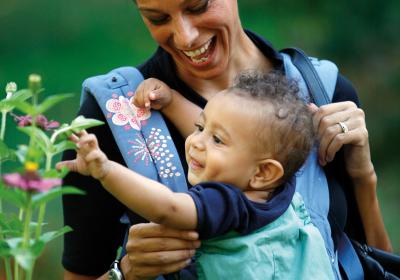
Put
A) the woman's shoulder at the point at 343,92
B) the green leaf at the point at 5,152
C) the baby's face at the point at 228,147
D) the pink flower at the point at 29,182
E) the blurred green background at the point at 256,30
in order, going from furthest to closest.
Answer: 1. the blurred green background at the point at 256,30
2. the woman's shoulder at the point at 343,92
3. the baby's face at the point at 228,147
4. the green leaf at the point at 5,152
5. the pink flower at the point at 29,182

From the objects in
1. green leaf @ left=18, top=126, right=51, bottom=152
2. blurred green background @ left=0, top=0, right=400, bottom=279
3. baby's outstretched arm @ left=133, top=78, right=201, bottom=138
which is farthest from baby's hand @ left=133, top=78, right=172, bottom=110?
blurred green background @ left=0, top=0, right=400, bottom=279

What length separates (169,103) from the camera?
2791 millimetres

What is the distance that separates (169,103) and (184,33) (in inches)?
7.6

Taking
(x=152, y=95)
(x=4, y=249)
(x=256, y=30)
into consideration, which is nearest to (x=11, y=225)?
(x=4, y=249)

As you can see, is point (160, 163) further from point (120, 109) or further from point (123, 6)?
point (123, 6)

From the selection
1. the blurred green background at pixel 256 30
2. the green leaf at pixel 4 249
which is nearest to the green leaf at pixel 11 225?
the green leaf at pixel 4 249

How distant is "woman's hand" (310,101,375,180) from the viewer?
2.79 metres

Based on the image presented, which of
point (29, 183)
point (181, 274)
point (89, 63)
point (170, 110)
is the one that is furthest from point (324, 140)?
point (89, 63)

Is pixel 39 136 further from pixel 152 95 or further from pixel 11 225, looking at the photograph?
pixel 152 95

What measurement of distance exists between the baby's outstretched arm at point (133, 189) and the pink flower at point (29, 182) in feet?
0.83

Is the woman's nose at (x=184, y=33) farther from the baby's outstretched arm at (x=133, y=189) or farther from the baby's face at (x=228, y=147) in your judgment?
the baby's outstretched arm at (x=133, y=189)

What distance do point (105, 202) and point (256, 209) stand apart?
0.61 metres

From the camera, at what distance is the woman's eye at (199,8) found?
109 inches

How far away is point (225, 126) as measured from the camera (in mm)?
2424
